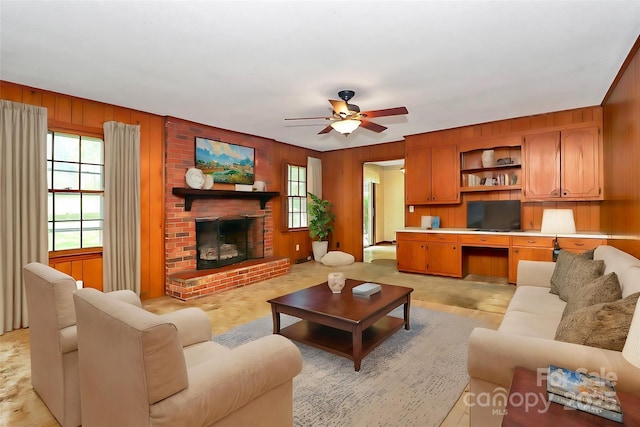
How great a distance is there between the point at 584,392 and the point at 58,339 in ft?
7.83

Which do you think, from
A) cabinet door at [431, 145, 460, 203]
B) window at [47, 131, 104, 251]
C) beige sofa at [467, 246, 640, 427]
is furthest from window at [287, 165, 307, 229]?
beige sofa at [467, 246, 640, 427]

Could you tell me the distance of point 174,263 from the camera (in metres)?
4.60

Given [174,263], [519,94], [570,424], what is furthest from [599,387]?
[174,263]

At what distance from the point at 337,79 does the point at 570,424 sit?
3.11 metres

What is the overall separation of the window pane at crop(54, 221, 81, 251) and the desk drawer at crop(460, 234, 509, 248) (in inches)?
Answer: 211

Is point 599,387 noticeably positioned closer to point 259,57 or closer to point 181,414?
point 181,414

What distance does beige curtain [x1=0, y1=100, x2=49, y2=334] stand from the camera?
126 inches

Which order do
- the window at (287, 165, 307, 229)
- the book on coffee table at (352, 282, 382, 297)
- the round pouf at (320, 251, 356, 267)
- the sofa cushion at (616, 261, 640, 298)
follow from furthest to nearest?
the window at (287, 165, 307, 229) → the round pouf at (320, 251, 356, 267) → the book on coffee table at (352, 282, 382, 297) → the sofa cushion at (616, 261, 640, 298)

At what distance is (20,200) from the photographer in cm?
330

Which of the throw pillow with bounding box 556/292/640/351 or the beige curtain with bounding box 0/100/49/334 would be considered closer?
the throw pillow with bounding box 556/292/640/351

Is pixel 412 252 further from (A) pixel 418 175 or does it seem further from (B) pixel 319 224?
(B) pixel 319 224

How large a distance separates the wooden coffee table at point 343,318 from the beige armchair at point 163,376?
0.97m

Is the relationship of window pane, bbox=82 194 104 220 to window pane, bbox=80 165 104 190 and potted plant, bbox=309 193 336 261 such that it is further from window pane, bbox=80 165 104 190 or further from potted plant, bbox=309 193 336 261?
potted plant, bbox=309 193 336 261

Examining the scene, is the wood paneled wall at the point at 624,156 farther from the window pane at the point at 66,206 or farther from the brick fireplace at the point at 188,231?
the window pane at the point at 66,206
